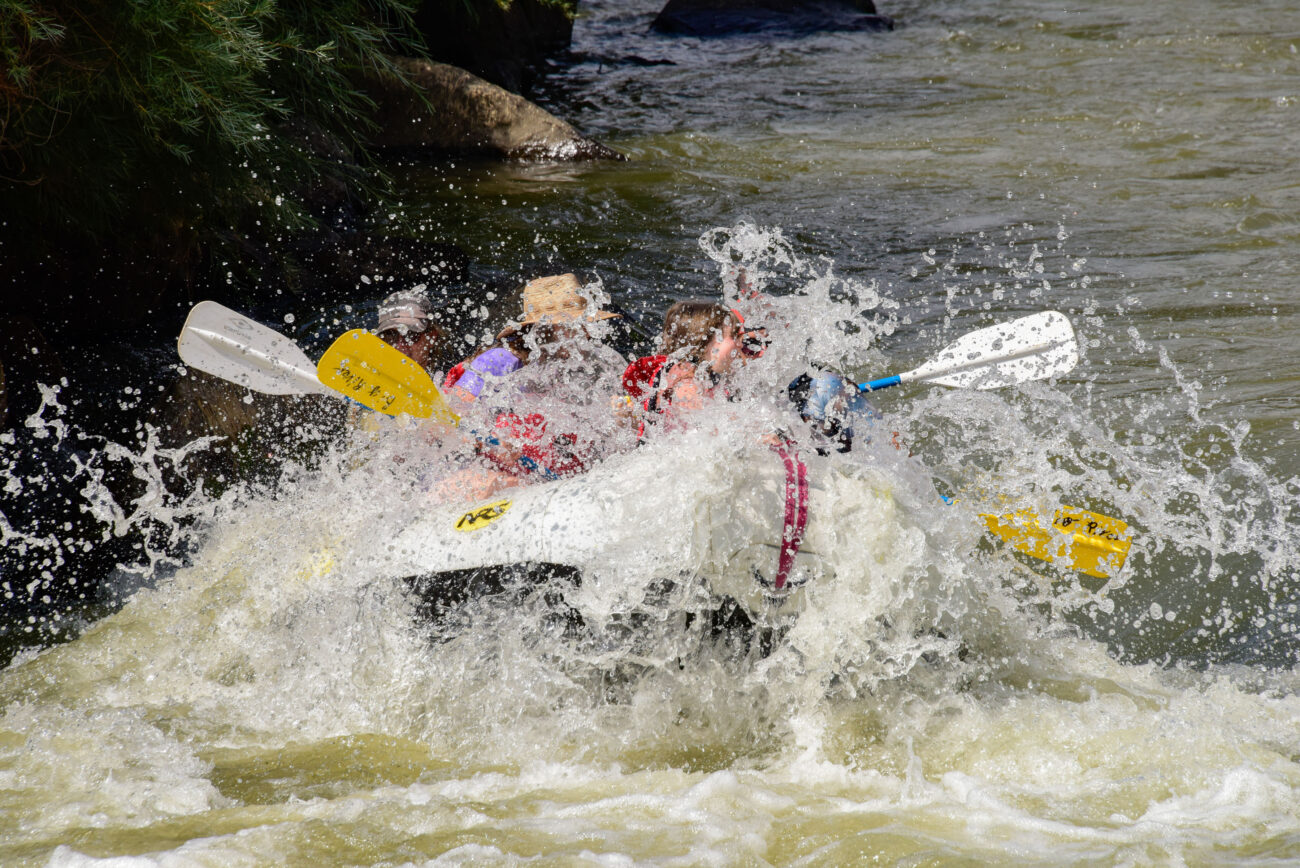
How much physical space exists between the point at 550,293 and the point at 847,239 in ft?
9.20

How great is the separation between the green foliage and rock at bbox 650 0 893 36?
25.5 feet

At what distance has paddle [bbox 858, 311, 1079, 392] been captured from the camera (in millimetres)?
3170

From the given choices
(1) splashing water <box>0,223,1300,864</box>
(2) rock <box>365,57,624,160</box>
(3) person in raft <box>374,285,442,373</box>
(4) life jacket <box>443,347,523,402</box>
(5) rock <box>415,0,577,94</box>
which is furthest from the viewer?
(5) rock <box>415,0,577,94</box>

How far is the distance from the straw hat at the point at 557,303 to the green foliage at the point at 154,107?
1.22 metres

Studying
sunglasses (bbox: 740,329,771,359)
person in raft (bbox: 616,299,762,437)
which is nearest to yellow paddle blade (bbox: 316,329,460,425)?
person in raft (bbox: 616,299,762,437)

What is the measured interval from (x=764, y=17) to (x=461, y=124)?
19.7ft

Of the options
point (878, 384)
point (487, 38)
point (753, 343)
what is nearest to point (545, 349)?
point (753, 343)

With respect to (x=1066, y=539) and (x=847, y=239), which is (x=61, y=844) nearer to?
(x=1066, y=539)

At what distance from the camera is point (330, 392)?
3268 millimetres

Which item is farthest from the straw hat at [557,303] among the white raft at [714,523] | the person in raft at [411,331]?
the white raft at [714,523]

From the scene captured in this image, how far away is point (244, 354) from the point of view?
3.39m

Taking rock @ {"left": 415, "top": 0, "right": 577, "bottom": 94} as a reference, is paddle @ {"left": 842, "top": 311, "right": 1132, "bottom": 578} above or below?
below

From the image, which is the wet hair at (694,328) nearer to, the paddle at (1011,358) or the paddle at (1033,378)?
the paddle at (1033,378)

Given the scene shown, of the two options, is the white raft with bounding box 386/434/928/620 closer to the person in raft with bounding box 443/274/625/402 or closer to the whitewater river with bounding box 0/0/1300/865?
the whitewater river with bounding box 0/0/1300/865
